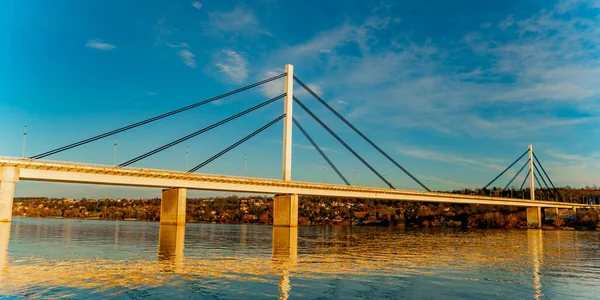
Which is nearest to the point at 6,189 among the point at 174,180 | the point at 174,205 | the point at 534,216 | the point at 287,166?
the point at 174,180

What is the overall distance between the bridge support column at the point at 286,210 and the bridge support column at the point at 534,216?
73679mm

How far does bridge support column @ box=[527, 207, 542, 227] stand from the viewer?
4806 inches

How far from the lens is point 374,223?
479 ft

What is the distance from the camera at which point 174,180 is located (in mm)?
68812

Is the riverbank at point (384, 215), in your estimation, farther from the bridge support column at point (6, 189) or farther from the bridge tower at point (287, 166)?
the bridge support column at point (6, 189)

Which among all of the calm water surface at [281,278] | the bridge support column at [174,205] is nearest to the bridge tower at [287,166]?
the bridge support column at [174,205]

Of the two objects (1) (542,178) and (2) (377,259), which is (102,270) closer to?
(2) (377,259)

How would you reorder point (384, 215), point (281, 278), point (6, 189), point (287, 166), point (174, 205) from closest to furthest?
point (281, 278) < point (6, 189) < point (174, 205) < point (287, 166) < point (384, 215)

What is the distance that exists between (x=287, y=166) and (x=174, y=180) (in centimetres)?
2093

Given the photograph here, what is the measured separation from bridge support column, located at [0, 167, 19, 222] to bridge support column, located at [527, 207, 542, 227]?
11966 cm

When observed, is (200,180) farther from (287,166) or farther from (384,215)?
(384,215)

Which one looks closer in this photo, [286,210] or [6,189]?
[6,189]

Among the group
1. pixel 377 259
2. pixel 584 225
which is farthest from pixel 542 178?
pixel 377 259

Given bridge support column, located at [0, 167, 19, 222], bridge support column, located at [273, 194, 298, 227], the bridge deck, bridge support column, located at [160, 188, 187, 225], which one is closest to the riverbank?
the bridge deck
